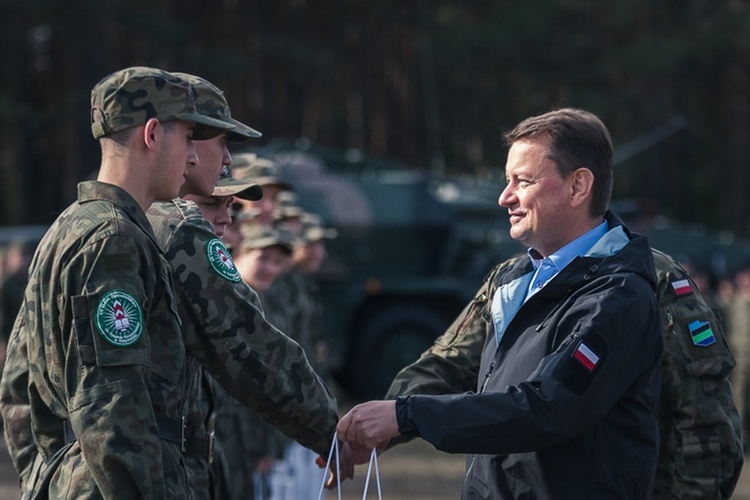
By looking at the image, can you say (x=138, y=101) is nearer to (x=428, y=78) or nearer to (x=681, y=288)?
(x=681, y=288)

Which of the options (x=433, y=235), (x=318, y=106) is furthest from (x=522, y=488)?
(x=318, y=106)

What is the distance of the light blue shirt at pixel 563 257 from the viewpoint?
3.86 m

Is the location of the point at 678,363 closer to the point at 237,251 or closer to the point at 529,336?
the point at 529,336

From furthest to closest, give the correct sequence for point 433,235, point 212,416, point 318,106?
point 318,106 < point 433,235 < point 212,416

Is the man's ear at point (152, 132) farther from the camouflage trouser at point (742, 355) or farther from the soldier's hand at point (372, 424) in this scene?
the camouflage trouser at point (742, 355)

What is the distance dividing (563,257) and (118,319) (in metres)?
1.22

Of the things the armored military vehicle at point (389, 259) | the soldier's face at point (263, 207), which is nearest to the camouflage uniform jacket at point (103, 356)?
the soldier's face at point (263, 207)

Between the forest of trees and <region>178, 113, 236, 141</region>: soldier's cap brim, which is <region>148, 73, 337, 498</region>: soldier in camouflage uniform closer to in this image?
<region>178, 113, 236, 141</region>: soldier's cap brim

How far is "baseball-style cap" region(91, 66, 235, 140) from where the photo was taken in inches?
145

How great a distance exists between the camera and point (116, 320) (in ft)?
11.4

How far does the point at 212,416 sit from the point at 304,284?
4029 mm

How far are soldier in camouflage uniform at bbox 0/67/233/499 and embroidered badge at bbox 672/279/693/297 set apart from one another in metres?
1.42

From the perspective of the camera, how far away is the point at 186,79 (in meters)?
3.93

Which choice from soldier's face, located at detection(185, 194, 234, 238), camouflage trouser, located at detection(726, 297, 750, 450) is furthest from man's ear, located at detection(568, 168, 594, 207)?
camouflage trouser, located at detection(726, 297, 750, 450)
